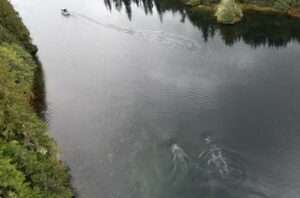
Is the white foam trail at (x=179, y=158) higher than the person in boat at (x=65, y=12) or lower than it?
lower

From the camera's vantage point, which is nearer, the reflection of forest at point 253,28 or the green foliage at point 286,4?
the reflection of forest at point 253,28

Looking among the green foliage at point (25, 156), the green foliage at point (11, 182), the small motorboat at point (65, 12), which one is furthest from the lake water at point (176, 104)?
the green foliage at point (11, 182)

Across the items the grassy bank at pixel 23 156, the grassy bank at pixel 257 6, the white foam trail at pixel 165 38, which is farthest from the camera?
the grassy bank at pixel 257 6

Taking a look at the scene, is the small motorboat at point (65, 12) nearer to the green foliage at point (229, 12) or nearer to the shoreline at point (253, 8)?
the shoreline at point (253, 8)

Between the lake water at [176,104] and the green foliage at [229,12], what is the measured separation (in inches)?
100

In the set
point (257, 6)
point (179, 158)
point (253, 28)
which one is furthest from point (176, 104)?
point (257, 6)

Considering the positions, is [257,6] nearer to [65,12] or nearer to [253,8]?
[253,8]

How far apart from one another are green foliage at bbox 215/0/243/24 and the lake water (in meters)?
2.55

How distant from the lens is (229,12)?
350 feet

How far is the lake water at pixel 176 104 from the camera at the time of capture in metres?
57.8

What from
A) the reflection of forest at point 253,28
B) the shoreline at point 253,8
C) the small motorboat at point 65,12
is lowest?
the reflection of forest at point 253,28

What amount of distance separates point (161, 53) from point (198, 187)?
1826 inches

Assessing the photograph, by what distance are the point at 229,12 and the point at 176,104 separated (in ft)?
139

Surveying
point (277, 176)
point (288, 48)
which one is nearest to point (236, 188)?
point (277, 176)
